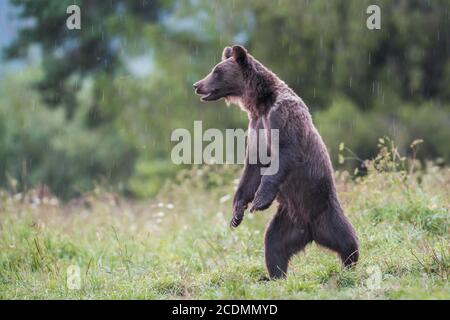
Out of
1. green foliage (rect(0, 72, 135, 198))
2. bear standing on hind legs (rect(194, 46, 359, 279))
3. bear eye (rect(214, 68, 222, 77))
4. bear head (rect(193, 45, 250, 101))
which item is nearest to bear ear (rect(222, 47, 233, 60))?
bear head (rect(193, 45, 250, 101))

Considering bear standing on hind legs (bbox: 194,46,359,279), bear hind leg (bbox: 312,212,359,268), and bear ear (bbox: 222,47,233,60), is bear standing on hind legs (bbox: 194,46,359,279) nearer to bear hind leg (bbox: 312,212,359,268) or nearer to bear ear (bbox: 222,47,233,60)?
bear hind leg (bbox: 312,212,359,268)

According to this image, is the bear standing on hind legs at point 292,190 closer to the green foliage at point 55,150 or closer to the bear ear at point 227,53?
the bear ear at point 227,53

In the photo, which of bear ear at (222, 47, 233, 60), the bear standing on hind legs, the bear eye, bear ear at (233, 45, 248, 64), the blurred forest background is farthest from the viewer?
the blurred forest background

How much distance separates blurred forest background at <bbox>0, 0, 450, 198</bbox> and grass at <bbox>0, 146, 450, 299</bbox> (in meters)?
2.45

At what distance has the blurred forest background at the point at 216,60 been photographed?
13.2 meters

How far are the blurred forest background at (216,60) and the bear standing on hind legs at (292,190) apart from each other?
5439mm

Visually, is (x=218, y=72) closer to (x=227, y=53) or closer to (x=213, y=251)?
(x=227, y=53)

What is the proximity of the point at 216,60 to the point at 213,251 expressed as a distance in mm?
7523

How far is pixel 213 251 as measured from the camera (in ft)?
24.7

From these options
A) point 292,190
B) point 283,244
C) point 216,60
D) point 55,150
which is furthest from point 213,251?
point 55,150

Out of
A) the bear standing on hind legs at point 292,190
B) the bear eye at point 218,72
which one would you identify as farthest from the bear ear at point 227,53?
the bear standing on hind legs at point 292,190

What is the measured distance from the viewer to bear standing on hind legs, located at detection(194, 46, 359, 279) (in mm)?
5875
